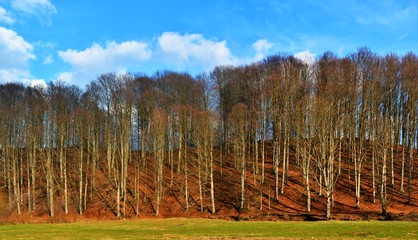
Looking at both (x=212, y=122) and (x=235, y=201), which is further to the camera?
(x=212, y=122)

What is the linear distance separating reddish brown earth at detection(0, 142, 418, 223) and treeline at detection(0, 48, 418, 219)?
2.55 ft

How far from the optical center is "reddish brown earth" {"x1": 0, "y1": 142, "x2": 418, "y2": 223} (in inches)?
1638

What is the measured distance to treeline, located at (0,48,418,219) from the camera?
46125mm

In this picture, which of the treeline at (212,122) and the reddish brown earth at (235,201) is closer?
the reddish brown earth at (235,201)

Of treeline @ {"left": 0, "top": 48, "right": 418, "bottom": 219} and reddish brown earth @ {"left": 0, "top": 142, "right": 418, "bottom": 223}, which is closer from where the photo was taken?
reddish brown earth @ {"left": 0, "top": 142, "right": 418, "bottom": 223}

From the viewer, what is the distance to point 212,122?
166ft

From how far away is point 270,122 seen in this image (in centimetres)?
5350

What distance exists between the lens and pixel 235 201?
4847 cm

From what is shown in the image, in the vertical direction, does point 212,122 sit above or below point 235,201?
above

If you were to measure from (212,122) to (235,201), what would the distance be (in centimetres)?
1133

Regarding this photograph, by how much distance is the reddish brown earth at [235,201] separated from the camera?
41594 mm

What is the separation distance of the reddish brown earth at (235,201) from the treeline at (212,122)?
→ 778 millimetres

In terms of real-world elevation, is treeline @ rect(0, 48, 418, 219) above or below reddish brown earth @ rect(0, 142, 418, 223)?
above

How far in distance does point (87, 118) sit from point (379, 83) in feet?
135
